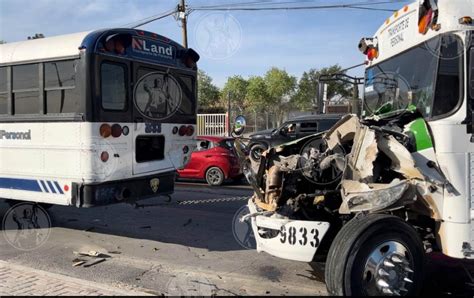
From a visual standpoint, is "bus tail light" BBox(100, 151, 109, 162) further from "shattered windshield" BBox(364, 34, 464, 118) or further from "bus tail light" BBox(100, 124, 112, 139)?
"shattered windshield" BBox(364, 34, 464, 118)

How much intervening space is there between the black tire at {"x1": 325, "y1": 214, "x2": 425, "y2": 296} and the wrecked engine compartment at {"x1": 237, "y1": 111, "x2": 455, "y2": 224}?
8.0 inches

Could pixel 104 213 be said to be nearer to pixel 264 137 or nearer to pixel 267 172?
pixel 267 172

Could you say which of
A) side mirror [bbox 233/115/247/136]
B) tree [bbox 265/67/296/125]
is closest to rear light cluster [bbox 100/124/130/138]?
side mirror [bbox 233/115/247/136]

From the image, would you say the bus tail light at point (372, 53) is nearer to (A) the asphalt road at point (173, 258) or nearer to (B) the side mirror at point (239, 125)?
(B) the side mirror at point (239, 125)

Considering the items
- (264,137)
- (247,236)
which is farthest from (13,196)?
(264,137)

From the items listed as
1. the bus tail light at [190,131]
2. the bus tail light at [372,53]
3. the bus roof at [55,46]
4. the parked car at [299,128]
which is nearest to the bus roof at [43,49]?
the bus roof at [55,46]

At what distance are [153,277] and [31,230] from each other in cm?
324

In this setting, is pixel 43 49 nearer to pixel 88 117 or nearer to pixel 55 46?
pixel 55 46

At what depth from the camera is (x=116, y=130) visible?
633 centimetres

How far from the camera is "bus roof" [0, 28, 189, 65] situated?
604 centimetres

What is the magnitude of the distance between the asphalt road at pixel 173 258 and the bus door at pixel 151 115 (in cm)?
112

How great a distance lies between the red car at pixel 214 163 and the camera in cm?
1312

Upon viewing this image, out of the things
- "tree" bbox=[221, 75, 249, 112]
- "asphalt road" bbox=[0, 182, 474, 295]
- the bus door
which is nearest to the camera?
"asphalt road" bbox=[0, 182, 474, 295]

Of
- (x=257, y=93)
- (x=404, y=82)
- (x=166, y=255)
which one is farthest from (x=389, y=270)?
(x=257, y=93)
